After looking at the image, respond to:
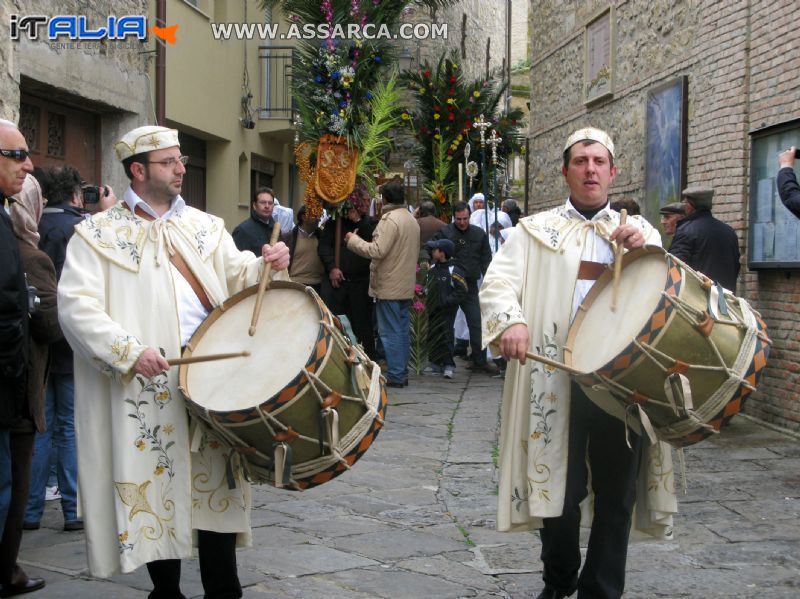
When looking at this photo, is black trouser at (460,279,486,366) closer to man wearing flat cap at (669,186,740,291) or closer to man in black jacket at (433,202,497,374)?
man in black jacket at (433,202,497,374)

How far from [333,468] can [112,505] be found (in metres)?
0.82

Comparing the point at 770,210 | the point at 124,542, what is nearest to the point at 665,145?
the point at 770,210

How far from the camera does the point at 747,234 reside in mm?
9141

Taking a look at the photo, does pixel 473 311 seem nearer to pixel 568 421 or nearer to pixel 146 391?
pixel 568 421

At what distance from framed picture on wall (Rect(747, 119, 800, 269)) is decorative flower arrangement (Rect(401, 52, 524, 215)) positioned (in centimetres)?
952

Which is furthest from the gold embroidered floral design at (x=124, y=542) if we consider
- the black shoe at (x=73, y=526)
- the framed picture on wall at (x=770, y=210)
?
the framed picture on wall at (x=770, y=210)

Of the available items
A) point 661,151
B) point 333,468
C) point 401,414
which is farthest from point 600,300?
point 661,151

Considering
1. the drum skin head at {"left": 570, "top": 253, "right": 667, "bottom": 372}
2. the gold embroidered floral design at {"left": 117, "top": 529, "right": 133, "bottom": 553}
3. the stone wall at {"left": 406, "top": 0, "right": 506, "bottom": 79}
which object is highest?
the stone wall at {"left": 406, "top": 0, "right": 506, "bottom": 79}

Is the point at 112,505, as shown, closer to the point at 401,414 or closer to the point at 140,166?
the point at 140,166

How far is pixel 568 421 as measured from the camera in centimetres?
404

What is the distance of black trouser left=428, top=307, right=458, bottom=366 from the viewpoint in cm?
1177

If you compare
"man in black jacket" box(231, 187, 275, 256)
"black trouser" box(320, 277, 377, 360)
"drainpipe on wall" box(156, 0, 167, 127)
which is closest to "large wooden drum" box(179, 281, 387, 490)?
"man in black jacket" box(231, 187, 275, 256)

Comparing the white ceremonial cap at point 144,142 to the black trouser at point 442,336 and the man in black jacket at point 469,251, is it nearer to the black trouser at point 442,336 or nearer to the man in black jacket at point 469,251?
the man in black jacket at point 469,251

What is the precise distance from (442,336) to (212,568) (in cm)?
808
